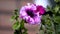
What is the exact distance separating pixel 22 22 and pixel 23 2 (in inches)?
30.3

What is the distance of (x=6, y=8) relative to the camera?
5.60ft

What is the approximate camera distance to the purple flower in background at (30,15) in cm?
86

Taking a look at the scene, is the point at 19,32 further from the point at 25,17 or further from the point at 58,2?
the point at 58,2

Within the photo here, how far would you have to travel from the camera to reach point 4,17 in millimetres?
1730

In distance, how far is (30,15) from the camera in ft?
2.91

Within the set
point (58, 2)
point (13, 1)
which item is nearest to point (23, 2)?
point (13, 1)

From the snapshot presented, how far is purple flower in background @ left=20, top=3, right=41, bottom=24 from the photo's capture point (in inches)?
33.9

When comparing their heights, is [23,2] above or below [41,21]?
above

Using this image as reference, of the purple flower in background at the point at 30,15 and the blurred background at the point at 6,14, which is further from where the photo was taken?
the blurred background at the point at 6,14

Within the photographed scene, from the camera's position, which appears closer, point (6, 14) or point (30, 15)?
point (30, 15)

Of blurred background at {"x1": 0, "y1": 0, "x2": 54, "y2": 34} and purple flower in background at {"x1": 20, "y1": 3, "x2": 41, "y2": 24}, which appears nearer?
purple flower in background at {"x1": 20, "y1": 3, "x2": 41, "y2": 24}

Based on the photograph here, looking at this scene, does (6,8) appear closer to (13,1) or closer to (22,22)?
(13,1)

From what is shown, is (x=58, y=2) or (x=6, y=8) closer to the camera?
(x=58, y=2)

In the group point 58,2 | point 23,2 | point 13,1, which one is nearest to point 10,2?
point 13,1
